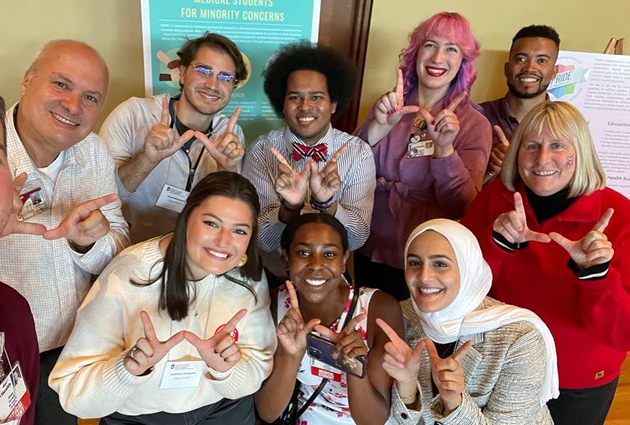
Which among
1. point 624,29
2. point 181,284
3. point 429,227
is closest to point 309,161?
point 429,227

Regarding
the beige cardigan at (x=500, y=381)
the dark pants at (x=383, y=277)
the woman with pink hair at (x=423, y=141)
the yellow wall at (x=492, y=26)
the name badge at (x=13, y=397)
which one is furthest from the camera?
the yellow wall at (x=492, y=26)

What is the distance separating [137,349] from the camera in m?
1.48

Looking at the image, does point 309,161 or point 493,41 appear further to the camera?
point 493,41

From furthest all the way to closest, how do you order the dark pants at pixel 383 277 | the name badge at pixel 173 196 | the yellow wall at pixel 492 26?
the yellow wall at pixel 492 26 → the dark pants at pixel 383 277 → the name badge at pixel 173 196

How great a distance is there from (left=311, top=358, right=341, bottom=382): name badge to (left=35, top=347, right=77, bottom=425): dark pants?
965mm

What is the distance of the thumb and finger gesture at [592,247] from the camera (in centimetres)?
154

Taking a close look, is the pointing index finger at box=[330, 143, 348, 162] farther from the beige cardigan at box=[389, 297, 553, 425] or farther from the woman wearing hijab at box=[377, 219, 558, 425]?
the beige cardigan at box=[389, 297, 553, 425]

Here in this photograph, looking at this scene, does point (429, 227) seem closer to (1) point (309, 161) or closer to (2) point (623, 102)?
(1) point (309, 161)

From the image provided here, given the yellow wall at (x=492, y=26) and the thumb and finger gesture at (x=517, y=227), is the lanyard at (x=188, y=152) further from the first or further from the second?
the yellow wall at (x=492, y=26)

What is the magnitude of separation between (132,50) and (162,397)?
6.60 ft

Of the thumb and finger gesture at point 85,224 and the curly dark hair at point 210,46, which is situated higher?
the curly dark hair at point 210,46

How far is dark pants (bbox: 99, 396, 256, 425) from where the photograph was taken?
1772 mm

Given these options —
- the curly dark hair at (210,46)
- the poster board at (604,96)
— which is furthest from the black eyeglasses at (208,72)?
the poster board at (604,96)

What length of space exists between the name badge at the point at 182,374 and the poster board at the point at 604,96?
272 centimetres
